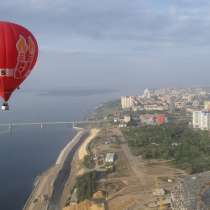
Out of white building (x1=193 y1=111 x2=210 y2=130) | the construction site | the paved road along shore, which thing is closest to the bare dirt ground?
the construction site

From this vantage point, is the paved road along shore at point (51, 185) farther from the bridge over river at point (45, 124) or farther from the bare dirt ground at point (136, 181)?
the bridge over river at point (45, 124)

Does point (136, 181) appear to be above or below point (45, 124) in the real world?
below

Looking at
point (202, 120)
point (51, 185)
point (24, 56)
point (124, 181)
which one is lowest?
point (51, 185)

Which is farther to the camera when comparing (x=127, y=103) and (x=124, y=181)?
(x=127, y=103)

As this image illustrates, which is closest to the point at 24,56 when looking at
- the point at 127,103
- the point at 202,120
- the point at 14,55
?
the point at 14,55

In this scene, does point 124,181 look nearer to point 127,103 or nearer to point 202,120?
point 202,120

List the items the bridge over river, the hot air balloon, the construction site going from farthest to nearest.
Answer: the bridge over river → the construction site → the hot air balloon

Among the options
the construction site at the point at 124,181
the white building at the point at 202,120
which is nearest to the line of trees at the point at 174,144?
the construction site at the point at 124,181

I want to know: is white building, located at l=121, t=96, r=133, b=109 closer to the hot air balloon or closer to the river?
the river
